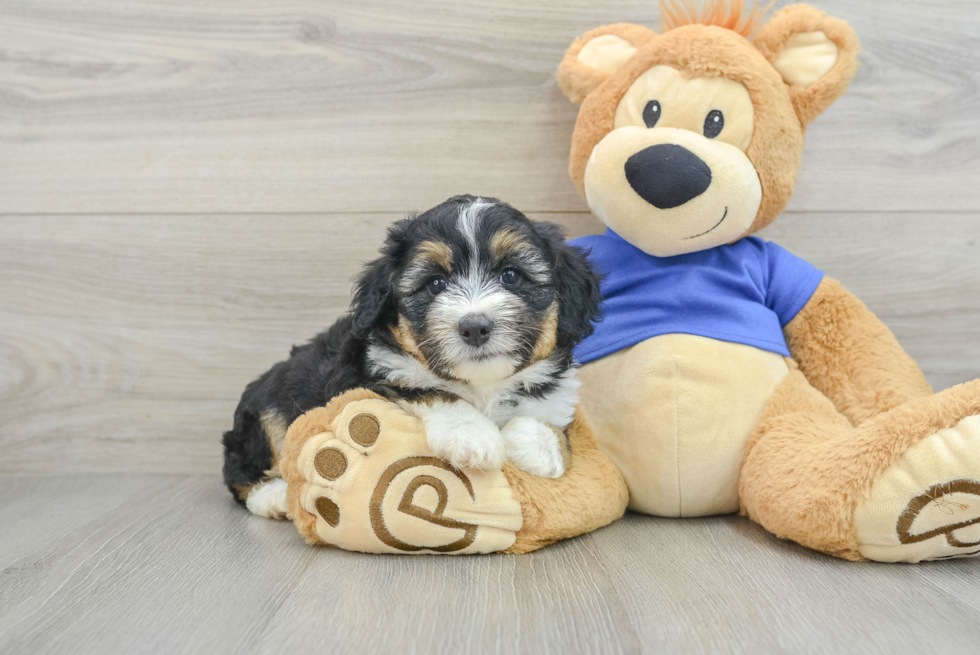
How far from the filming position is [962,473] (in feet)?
4.60

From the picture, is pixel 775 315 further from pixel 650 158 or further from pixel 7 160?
pixel 7 160

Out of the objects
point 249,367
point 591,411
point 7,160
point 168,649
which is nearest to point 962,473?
point 591,411

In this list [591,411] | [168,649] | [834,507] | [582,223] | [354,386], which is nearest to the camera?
[168,649]

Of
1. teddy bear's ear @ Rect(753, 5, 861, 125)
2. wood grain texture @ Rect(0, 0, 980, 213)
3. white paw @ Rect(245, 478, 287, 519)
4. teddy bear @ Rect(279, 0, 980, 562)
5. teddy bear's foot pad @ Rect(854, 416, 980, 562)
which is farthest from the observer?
wood grain texture @ Rect(0, 0, 980, 213)

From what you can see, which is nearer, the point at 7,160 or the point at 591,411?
the point at 591,411

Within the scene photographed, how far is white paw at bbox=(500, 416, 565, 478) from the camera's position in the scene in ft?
5.40

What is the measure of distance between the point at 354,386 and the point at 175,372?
106 centimetres

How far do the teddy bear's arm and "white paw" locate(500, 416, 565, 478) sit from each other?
0.85 meters

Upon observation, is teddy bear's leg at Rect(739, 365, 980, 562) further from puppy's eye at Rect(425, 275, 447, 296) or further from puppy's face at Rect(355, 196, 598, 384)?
puppy's eye at Rect(425, 275, 447, 296)

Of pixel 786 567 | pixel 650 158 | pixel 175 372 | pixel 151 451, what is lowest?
pixel 151 451

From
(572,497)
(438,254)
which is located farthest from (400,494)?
(438,254)

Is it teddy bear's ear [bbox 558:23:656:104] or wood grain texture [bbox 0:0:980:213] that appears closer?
teddy bear's ear [bbox 558:23:656:104]

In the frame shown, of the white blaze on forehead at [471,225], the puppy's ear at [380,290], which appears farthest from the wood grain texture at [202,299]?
the white blaze on forehead at [471,225]

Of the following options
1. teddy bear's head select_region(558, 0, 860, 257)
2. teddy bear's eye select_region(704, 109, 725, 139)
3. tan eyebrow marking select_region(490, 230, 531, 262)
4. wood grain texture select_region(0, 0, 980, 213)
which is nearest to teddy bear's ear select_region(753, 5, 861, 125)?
teddy bear's head select_region(558, 0, 860, 257)
